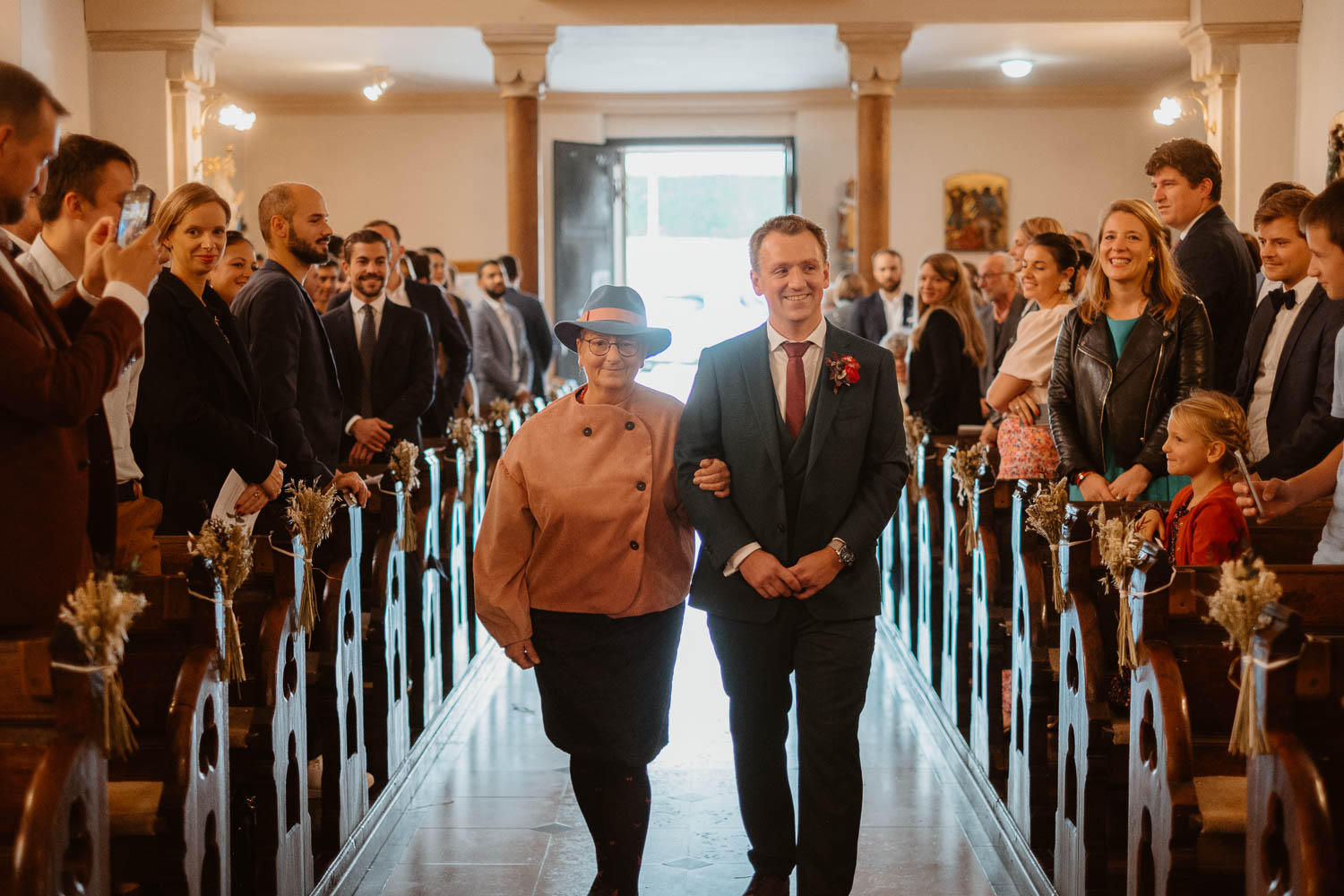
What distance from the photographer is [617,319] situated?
320 cm

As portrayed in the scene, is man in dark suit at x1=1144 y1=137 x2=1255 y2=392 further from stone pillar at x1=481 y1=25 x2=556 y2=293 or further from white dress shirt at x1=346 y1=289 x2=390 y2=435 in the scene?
stone pillar at x1=481 y1=25 x2=556 y2=293

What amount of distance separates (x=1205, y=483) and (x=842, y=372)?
3.72ft

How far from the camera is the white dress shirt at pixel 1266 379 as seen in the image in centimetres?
447

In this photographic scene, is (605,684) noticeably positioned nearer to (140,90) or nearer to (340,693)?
(340,693)

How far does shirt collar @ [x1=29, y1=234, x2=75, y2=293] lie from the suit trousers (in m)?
1.74

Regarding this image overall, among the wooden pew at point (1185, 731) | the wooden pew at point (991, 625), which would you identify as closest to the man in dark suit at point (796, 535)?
the wooden pew at point (1185, 731)

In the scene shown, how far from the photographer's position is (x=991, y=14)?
12.9 m

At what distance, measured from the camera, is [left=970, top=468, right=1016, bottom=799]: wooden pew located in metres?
4.38

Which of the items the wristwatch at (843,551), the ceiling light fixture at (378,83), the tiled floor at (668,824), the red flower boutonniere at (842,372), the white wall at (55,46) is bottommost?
the tiled floor at (668,824)

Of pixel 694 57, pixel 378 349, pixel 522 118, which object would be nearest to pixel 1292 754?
pixel 378 349

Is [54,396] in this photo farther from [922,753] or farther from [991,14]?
[991,14]

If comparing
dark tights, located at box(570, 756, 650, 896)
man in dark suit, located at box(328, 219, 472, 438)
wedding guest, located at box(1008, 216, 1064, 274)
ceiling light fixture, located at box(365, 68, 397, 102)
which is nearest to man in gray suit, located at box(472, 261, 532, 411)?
man in dark suit, located at box(328, 219, 472, 438)

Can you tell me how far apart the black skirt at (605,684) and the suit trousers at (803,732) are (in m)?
A: 0.18

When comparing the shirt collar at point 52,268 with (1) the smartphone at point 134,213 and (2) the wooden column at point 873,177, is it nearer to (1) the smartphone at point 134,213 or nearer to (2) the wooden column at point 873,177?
(1) the smartphone at point 134,213
